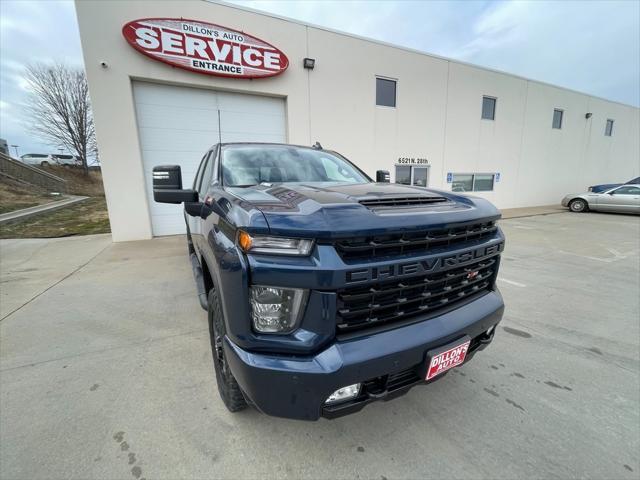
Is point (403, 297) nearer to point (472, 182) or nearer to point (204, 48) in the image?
point (204, 48)

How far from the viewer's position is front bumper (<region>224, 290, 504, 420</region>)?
1.19 metres

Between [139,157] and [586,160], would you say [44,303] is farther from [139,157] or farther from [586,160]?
[586,160]

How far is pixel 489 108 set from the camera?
12219 millimetres

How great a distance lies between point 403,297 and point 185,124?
26.2 feet

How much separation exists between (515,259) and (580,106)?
15.8 m

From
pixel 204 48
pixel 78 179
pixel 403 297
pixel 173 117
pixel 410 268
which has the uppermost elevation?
pixel 204 48

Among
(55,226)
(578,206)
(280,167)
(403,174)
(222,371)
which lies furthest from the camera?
(578,206)

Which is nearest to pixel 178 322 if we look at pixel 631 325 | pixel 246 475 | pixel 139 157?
pixel 246 475

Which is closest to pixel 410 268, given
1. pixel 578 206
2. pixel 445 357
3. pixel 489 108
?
pixel 445 357

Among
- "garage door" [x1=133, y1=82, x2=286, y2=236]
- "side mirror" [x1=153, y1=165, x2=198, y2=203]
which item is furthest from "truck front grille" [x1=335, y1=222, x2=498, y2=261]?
"garage door" [x1=133, y1=82, x2=286, y2=236]

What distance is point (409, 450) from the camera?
1609mm

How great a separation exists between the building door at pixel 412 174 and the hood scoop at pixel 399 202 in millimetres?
9232

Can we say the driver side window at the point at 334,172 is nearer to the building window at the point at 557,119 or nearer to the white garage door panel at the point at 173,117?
the white garage door panel at the point at 173,117

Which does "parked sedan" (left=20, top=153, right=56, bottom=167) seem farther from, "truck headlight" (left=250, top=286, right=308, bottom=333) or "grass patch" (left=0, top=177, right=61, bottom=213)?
"truck headlight" (left=250, top=286, right=308, bottom=333)
